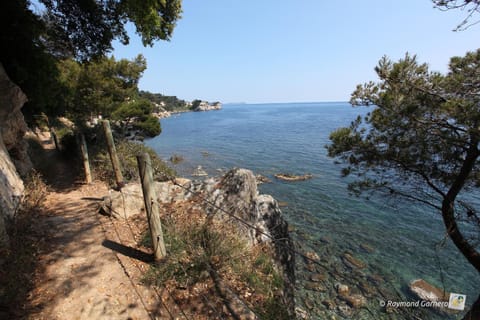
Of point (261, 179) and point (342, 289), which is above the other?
point (342, 289)

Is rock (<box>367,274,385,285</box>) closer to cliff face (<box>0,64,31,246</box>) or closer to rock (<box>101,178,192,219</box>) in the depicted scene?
rock (<box>101,178,192,219</box>)

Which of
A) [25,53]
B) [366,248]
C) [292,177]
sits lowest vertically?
[366,248]

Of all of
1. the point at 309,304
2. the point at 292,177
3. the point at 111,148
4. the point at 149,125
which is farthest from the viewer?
the point at 149,125

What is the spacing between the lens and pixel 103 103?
11.9 m

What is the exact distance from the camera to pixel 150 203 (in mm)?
3100

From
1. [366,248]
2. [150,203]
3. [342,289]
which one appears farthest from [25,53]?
[366,248]

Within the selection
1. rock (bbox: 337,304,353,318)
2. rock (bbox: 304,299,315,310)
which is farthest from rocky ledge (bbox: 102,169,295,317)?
rock (bbox: 337,304,353,318)

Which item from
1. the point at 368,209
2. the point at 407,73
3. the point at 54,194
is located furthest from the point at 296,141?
the point at 54,194

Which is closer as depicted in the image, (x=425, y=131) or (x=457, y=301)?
(x=425, y=131)

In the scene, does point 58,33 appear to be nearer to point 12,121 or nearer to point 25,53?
point 25,53

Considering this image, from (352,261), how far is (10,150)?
1160 cm

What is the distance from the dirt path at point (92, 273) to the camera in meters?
2.64

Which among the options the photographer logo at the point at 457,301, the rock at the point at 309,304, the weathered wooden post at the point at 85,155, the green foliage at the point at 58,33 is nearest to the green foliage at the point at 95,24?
the green foliage at the point at 58,33

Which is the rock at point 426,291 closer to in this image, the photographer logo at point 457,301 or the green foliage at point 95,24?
the photographer logo at point 457,301
